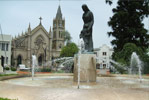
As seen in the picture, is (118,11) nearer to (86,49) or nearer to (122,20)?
(122,20)

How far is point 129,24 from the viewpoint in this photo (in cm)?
3416

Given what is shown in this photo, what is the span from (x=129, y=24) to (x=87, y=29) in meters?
25.1

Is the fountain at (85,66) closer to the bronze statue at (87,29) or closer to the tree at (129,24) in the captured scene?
the bronze statue at (87,29)

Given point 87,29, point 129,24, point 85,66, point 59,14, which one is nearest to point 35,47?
point 59,14

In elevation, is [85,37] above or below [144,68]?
above

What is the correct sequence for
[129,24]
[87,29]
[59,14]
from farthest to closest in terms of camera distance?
[59,14] → [129,24] → [87,29]

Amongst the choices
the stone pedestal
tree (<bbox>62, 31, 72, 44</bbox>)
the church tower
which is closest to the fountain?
the stone pedestal

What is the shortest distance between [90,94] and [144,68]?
19699mm

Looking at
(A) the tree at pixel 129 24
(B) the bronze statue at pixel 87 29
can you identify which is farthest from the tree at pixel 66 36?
(B) the bronze statue at pixel 87 29

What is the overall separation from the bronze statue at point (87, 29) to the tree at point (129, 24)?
73.6 ft

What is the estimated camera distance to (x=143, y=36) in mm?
32781

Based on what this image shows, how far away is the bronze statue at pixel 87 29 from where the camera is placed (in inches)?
438

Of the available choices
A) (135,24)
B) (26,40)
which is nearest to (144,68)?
(135,24)

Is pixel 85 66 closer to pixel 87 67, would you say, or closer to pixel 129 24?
pixel 87 67
